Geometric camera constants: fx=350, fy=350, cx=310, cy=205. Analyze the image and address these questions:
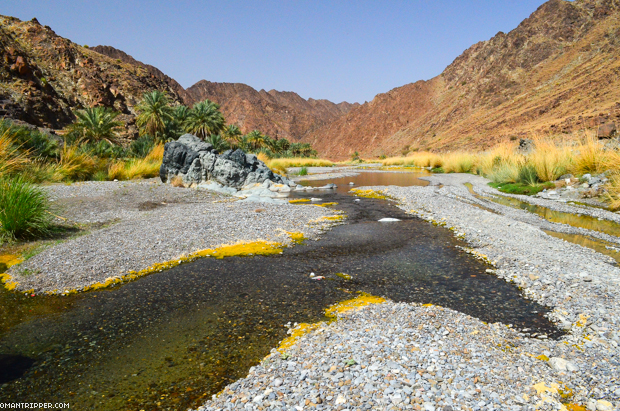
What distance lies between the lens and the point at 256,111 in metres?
142

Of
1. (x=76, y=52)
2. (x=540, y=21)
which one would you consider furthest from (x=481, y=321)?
(x=540, y=21)

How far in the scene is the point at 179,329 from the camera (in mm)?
4801

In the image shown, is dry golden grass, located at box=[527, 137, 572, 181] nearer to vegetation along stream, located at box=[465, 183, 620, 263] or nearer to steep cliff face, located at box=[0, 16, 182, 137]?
vegetation along stream, located at box=[465, 183, 620, 263]

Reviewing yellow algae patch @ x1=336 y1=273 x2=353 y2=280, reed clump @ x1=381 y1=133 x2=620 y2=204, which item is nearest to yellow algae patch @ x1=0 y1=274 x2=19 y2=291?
yellow algae patch @ x1=336 y1=273 x2=353 y2=280

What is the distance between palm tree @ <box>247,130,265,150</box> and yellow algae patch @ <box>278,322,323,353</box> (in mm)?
56193

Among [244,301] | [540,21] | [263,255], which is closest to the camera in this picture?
[244,301]

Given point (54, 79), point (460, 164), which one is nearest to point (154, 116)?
point (54, 79)

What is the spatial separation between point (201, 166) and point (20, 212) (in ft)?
41.1

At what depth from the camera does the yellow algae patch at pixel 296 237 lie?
9.25m

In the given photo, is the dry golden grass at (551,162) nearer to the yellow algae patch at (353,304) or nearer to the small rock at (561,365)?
the yellow algae patch at (353,304)

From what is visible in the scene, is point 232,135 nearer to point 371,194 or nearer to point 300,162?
point 300,162

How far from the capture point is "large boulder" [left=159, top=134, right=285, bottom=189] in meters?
19.9

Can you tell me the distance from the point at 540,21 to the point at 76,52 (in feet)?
294

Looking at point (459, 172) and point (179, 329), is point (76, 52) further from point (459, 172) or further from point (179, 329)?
point (179, 329)
